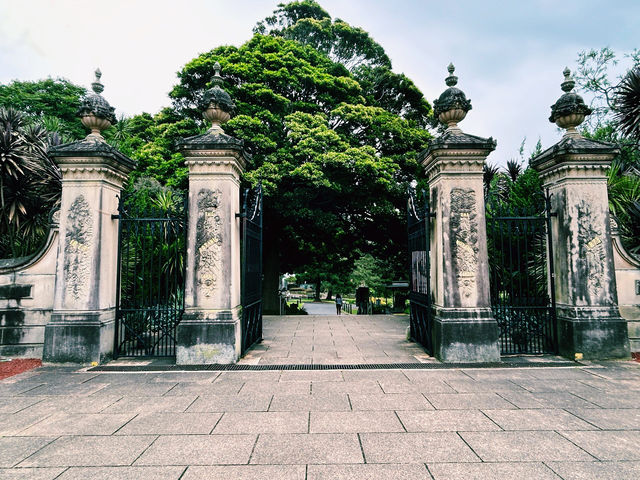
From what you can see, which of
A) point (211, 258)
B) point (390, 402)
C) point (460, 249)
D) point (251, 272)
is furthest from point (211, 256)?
point (460, 249)

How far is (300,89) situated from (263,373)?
37.2 feet

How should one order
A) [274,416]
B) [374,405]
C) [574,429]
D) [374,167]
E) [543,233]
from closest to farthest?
[574,429] < [274,416] < [374,405] < [543,233] < [374,167]

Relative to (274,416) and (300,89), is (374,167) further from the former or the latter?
(274,416)

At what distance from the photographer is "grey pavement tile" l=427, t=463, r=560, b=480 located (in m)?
2.65

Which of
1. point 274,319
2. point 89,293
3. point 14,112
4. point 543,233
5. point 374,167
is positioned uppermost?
point 14,112

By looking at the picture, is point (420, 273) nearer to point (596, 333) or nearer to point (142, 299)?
point (596, 333)

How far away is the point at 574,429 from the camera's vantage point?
3.48m

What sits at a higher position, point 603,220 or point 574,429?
point 603,220

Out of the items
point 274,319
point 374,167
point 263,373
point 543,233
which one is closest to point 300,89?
point 374,167

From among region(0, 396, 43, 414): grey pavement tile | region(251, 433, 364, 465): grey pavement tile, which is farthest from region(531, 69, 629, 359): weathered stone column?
region(0, 396, 43, 414): grey pavement tile

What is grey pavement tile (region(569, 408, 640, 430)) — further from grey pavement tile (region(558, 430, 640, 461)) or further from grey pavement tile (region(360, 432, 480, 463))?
grey pavement tile (region(360, 432, 480, 463))

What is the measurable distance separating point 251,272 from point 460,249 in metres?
4.01

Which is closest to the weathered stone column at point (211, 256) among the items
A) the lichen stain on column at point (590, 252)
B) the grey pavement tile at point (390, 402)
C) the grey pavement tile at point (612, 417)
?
the grey pavement tile at point (390, 402)

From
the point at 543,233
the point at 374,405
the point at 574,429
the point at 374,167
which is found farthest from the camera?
the point at 374,167
